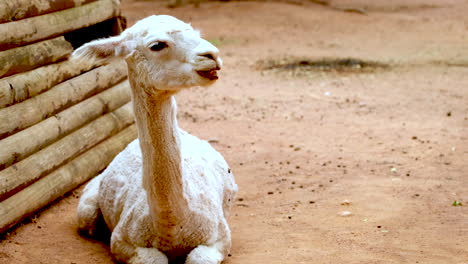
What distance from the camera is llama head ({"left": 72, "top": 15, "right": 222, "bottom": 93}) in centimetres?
→ 390

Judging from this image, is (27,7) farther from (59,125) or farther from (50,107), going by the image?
(59,125)

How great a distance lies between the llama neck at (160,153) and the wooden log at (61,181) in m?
1.77

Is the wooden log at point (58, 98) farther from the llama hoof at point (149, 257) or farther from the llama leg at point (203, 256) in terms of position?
the llama leg at point (203, 256)

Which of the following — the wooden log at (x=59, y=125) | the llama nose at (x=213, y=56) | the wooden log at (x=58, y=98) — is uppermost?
the llama nose at (x=213, y=56)

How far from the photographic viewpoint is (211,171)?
5.18 metres

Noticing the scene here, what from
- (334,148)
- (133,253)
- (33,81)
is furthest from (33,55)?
(334,148)

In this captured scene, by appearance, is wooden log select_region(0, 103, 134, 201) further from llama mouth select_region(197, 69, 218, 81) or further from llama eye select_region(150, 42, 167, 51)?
llama mouth select_region(197, 69, 218, 81)

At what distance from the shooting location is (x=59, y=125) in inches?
249

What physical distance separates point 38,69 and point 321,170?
122 inches

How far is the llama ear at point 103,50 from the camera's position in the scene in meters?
4.19

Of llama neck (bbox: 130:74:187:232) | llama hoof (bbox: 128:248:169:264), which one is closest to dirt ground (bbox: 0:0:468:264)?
llama hoof (bbox: 128:248:169:264)

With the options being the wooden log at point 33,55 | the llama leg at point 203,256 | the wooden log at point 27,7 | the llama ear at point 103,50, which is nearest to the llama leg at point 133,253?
the llama leg at point 203,256

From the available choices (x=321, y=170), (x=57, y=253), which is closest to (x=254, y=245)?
(x=57, y=253)

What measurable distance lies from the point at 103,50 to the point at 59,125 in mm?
2309
